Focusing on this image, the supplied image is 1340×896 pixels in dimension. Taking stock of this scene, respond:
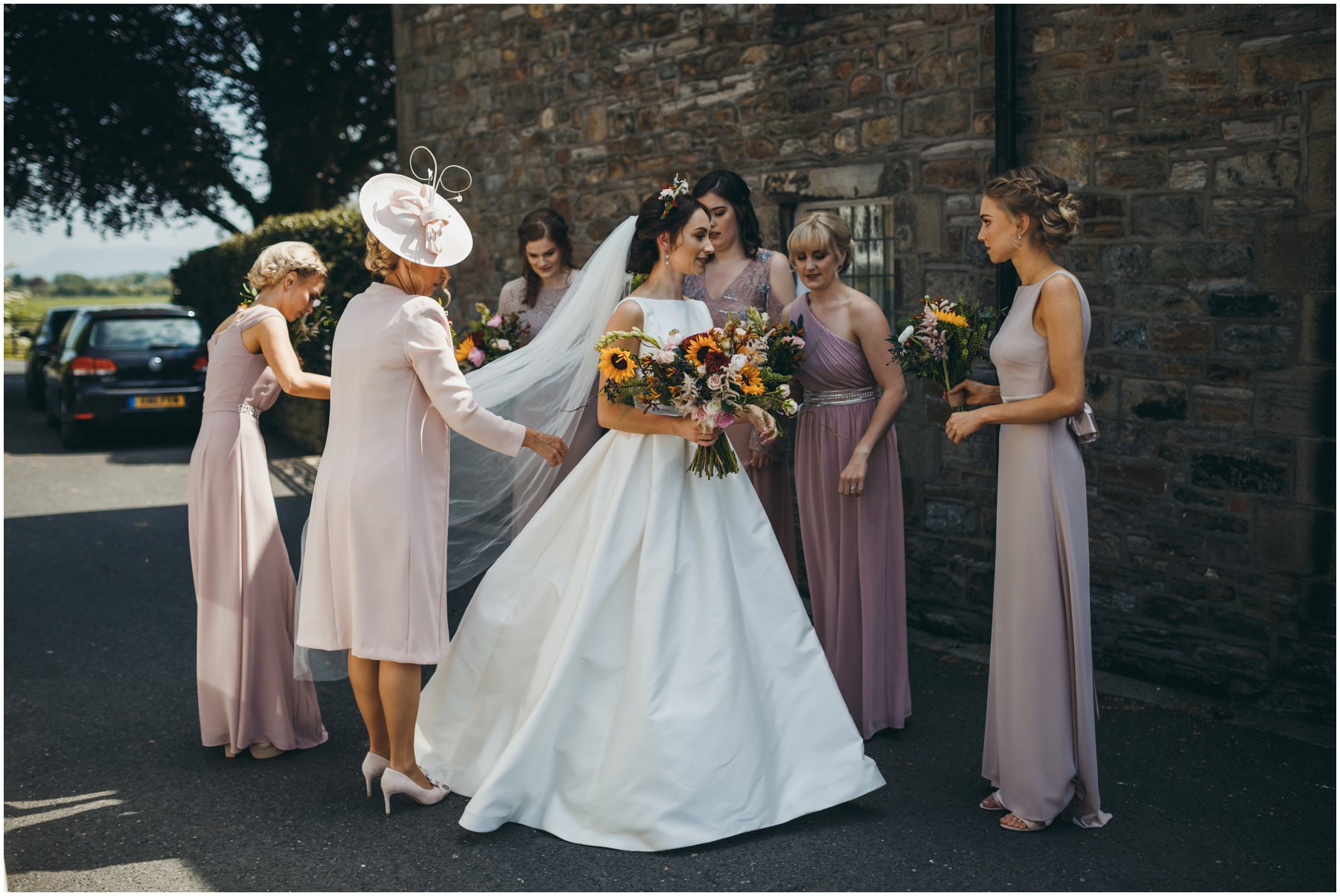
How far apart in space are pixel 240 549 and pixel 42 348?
1868cm

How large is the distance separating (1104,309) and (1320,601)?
1.69 meters

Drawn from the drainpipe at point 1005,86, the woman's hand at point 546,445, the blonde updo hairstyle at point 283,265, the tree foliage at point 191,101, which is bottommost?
the woman's hand at point 546,445

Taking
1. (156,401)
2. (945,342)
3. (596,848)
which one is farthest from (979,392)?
(156,401)

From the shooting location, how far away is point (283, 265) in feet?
16.3

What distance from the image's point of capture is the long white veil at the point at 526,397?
4.98 m

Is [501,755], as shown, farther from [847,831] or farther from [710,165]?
[710,165]

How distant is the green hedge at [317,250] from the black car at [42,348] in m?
3.03

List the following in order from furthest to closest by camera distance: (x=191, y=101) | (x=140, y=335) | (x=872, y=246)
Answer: (x=191, y=101)
(x=140, y=335)
(x=872, y=246)

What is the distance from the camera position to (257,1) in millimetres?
22172

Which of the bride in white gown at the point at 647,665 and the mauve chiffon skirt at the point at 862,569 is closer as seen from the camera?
the bride in white gown at the point at 647,665

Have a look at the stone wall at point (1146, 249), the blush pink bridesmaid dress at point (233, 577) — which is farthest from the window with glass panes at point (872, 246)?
the blush pink bridesmaid dress at point (233, 577)

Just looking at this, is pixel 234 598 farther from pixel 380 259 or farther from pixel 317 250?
pixel 317 250

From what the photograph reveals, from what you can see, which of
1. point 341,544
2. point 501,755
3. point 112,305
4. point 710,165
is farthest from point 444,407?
point 112,305

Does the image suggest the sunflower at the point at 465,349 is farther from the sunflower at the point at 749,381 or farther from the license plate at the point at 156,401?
the license plate at the point at 156,401
